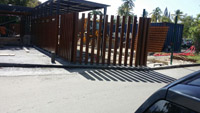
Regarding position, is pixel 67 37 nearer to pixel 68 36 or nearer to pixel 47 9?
pixel 68 36

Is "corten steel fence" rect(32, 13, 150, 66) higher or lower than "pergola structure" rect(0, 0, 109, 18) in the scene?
lower

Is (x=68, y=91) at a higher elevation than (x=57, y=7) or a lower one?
lower

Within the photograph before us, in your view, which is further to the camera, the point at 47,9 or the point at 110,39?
the point at 47,9

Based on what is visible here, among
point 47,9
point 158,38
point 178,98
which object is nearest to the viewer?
point 178,98

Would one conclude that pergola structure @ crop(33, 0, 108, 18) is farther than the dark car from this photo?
Yes

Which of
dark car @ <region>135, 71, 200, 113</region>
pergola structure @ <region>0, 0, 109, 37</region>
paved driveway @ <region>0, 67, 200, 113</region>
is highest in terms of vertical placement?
pergola structure @ <region>0, 0, 109, 37</region>

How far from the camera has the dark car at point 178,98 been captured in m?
1.26

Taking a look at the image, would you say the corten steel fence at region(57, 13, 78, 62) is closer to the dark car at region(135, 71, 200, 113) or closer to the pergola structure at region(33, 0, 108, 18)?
the pergola structure at region(33, 0, 108, 18)

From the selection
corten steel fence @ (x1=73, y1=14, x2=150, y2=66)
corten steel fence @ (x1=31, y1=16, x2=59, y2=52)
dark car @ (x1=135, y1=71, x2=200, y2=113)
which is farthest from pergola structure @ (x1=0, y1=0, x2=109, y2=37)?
dark car @ (x1=135, y1=71, x2=200, y2=113)

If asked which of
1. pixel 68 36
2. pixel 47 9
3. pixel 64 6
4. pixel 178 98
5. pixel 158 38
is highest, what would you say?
pixel 64 6

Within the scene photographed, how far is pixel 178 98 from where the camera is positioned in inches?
53.0

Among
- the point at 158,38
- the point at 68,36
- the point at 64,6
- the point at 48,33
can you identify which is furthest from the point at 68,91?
the point at 158,38

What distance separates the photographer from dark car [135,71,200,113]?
1.26 metres

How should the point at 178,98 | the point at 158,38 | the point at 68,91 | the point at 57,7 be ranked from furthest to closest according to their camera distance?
the point at 158,38, the point at 57,7, the point at 68,91, the point at 178,98
